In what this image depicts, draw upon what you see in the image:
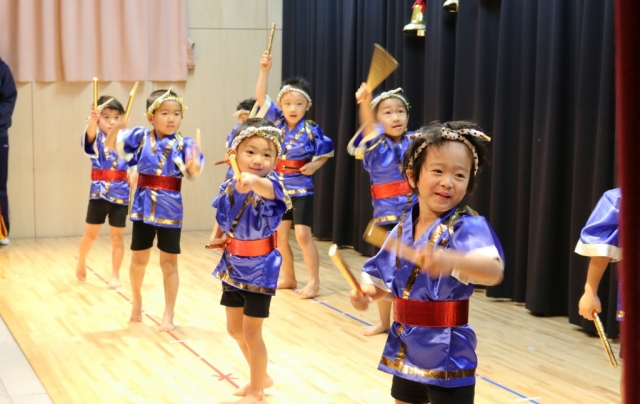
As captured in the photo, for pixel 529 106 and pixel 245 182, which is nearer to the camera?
pixel 245 182

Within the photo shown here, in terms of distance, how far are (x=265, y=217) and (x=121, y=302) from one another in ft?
7.57

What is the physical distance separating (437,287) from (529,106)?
322 centimetres

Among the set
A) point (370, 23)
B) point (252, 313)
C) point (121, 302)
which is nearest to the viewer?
point (252, 313)

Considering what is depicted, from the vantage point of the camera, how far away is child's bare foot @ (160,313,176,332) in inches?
173

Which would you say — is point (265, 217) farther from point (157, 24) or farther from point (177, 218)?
point (157, 24)

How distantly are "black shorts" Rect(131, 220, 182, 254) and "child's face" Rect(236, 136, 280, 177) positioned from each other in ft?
4.24

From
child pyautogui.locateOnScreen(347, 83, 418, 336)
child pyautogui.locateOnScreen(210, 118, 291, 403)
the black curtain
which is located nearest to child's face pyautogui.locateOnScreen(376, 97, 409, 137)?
child pyautogui.locateOnScreen(347, 83, 418, 336)

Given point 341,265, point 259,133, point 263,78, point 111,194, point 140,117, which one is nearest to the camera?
point 341,265

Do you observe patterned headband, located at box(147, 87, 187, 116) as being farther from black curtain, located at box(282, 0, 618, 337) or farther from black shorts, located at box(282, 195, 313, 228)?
black curtain, located at box(282, 0, 618, 337)

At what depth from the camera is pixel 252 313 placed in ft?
10.1

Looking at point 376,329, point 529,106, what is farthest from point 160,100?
point 529,106

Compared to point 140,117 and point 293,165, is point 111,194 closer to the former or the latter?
point 293,165

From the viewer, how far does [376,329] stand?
14.5 ft

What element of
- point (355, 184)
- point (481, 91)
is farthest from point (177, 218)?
point (355, 184)
